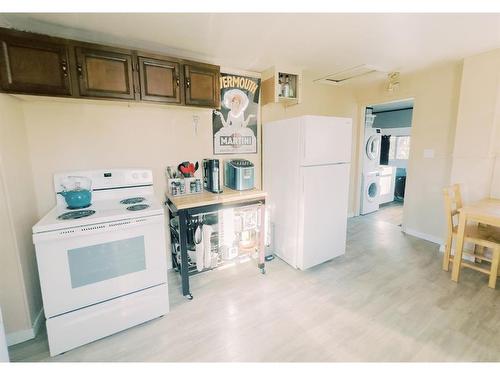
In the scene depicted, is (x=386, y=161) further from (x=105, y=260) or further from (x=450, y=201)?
(x=105, y=260)

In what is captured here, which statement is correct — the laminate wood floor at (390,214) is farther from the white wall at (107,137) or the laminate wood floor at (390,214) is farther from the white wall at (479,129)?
the white wall at (107,137)

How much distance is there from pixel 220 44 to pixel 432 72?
9.46ft

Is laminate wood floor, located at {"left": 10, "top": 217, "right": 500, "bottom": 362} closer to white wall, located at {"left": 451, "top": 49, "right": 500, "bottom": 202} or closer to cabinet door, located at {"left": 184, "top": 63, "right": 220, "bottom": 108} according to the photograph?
white wall, located at {"left": 451, "top": 49, "right": 500, "bottom": 202}

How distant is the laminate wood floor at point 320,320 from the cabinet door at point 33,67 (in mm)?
1849

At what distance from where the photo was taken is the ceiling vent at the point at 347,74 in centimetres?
294

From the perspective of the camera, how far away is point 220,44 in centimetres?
221

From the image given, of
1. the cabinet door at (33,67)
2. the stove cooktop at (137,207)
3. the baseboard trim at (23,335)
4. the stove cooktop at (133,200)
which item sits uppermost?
the cabinet door at (33,67)

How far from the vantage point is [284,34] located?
6.66 feet

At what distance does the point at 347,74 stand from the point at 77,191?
3.43 m

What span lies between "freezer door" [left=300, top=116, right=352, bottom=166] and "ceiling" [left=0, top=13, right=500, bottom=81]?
72 cm

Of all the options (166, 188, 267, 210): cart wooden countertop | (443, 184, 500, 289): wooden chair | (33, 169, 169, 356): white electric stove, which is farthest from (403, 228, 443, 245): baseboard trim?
(33, 169, 169, 356): white electric stove

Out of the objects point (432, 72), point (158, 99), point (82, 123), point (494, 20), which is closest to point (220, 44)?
point (158, 99)

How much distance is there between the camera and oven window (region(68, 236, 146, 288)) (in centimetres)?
156

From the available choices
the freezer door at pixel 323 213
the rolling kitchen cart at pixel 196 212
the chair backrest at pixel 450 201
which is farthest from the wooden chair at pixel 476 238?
the rolling kitchen cart at pixel 196 212
